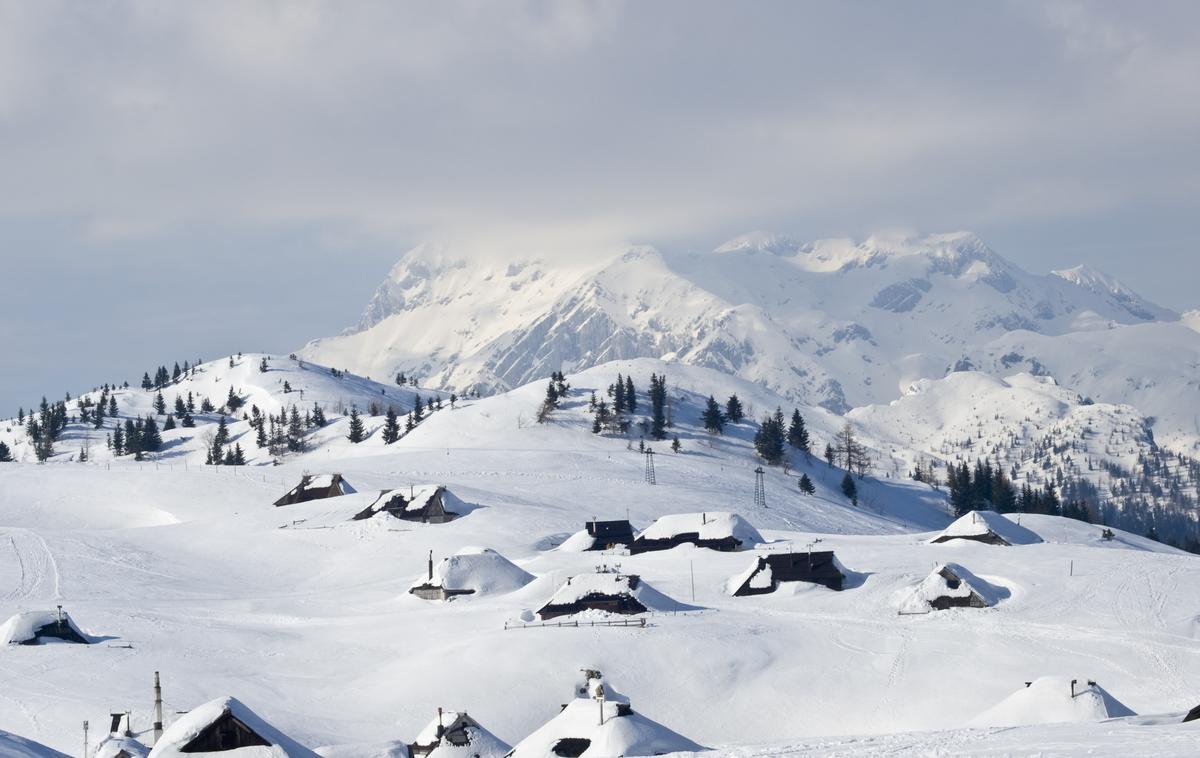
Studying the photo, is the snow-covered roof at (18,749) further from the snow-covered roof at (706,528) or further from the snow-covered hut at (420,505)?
the snow-covered hut at (420,505)

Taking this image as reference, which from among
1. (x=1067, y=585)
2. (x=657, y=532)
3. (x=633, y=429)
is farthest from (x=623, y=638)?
(x=633, y=429)

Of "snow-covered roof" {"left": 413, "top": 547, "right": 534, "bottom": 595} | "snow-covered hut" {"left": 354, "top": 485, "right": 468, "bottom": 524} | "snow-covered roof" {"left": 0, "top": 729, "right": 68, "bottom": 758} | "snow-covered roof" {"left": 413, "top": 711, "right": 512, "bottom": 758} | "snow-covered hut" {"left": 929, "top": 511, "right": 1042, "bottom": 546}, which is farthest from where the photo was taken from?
"snow-covered hut" {"left": 354, "top": 485, "right": 468, "bottom": 524}

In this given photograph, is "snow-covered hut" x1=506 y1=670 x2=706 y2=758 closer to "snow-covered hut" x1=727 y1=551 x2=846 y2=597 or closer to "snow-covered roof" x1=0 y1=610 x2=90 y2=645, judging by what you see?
"snow-covered roof" x1=0 y1=610 x2=90 y2=645

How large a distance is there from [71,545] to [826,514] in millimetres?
73551

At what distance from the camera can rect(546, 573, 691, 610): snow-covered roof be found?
86062 millimetres

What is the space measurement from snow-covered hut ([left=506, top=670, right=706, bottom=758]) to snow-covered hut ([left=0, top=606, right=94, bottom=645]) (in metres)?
35.7

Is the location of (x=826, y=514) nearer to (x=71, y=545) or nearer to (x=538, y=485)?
(x=538, y=485)

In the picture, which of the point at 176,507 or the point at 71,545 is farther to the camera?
the point at 176,507

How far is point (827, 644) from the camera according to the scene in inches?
3125

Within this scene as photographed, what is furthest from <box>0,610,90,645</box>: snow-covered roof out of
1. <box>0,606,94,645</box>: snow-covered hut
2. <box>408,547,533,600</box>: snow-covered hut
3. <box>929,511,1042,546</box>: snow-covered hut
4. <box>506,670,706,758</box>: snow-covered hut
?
<box>929,511,1042,546</box>: snow-covered hut

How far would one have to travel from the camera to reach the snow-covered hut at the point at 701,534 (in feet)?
381

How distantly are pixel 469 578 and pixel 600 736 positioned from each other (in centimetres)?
4673

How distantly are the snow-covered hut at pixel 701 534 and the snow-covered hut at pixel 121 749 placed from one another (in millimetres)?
66894

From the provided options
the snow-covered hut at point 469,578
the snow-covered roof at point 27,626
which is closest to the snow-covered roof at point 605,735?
the snow-covered roof at point 27,626
